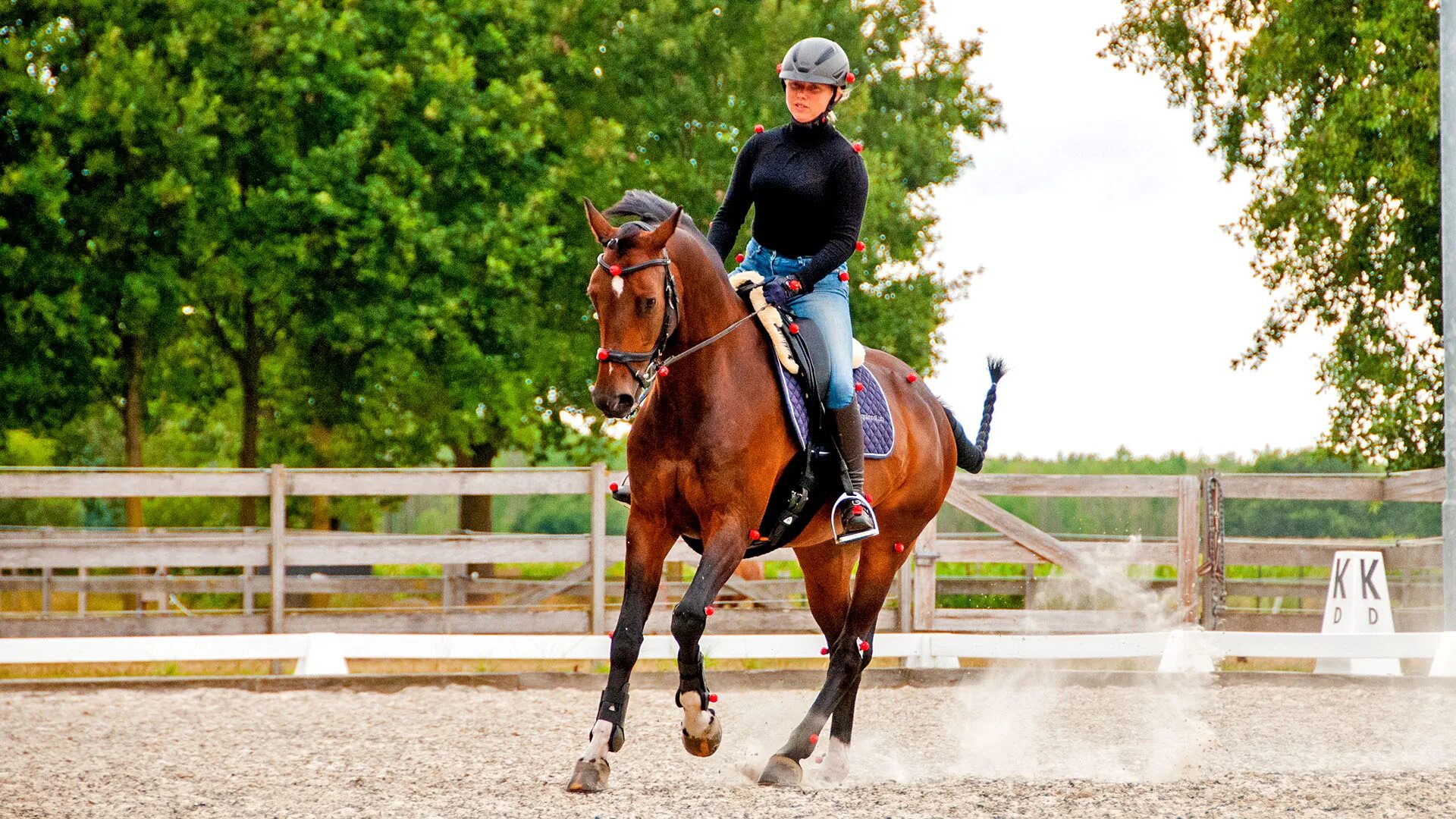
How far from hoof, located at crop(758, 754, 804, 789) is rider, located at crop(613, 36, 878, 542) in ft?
3.35

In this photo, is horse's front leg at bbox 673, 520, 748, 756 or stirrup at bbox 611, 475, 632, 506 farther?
stirrup at bbox 611, 475, 632, 506

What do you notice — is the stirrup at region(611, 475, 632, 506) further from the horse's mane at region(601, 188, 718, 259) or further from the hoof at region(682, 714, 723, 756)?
the horse's mane at region(601, 188, 718, 259)

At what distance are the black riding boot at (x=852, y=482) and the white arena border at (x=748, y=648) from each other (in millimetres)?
4079

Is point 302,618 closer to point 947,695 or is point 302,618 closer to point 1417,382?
point 947,695

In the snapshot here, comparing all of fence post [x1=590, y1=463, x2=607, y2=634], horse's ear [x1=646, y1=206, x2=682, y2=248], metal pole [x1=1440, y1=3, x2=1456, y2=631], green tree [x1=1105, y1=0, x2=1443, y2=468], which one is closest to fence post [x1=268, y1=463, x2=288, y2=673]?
fence post [x1=590, y1=463, x2=607, y2=634]

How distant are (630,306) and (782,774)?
2.29 m

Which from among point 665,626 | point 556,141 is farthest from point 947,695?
point 556,141

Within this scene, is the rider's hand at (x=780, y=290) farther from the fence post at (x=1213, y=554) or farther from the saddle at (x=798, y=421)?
the fence post at (x=1213, y=554)

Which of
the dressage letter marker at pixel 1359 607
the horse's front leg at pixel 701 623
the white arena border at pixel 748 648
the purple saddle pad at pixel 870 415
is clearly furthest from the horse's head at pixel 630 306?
the dressage letter marker at pixel 1359 607

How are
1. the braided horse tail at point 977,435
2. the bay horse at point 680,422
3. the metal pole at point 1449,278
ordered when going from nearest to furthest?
the bay horse at point 680,422 < the braided horse tail at point 977,435 < the metal pole at point 1449,278

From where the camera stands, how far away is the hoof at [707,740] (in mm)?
5652

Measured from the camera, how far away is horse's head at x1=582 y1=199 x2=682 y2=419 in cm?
508

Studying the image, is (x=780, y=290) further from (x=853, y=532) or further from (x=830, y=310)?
(x=853, y=532)

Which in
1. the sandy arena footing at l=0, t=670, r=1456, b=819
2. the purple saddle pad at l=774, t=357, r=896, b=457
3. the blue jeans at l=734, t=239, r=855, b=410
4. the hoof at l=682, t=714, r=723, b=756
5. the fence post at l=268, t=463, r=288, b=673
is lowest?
the sandy arena footing at l=0, t=670, r=1456, b=819
